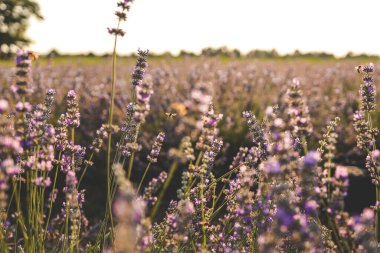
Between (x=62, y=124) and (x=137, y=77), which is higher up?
(x=137, y=77)

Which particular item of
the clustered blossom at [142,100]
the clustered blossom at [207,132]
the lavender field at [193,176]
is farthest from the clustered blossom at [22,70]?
the clustered blossom at [207,132]

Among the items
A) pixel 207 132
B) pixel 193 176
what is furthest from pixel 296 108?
pixel 193 176

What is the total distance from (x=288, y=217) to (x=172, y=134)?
13.3 ft

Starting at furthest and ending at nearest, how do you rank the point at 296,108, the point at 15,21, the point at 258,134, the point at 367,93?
the point at 15,21 < the point at 367,93 < the point at 258,134 < the point at 296,108

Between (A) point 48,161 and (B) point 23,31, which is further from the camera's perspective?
(B) point 23,31

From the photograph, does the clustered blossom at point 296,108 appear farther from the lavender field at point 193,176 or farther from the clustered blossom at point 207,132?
the clustered blossom at point 207,132

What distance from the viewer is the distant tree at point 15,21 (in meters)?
38.4

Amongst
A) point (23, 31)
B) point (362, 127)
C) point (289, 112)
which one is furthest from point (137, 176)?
point (23, 31)

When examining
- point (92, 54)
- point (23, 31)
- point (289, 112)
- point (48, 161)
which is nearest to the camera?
point (289, 112)

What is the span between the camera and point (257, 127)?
2.34m

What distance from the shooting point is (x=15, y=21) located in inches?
1551

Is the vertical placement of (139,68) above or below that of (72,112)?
above

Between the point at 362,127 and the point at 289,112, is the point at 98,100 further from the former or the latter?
the point at 289,112

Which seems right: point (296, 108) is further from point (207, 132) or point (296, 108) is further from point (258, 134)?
point (258, 134)
